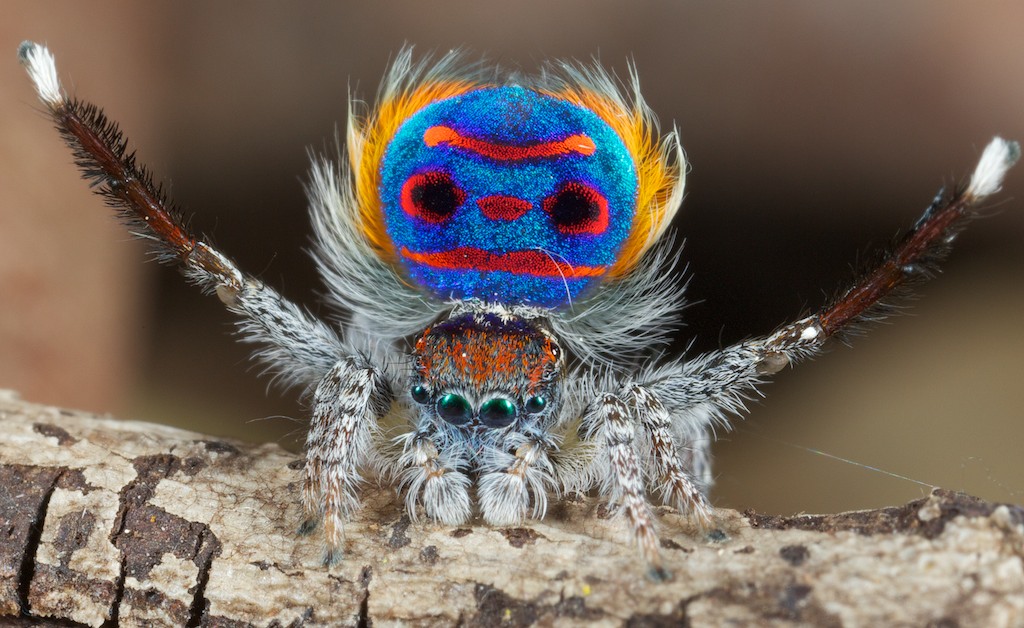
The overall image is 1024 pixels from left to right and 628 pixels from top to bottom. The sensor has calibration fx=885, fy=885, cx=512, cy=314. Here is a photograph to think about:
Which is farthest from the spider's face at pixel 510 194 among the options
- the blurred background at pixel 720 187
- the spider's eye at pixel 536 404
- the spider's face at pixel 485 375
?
the blurred background at pixel 720 187

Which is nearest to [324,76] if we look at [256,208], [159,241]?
[256,208]

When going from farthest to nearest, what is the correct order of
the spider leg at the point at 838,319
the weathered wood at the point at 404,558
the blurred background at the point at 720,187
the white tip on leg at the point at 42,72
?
the blurred background at the point at 720,187 < the white tip on leg at the point at 42,72 < the spider leg at the point at 838,319 < the weathered wood at the point at 404,558

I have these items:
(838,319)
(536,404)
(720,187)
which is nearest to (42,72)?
(536,404)

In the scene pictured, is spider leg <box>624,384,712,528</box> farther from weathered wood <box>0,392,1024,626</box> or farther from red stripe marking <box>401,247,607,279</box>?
red stripe marking <box>401,247,607,279</box>

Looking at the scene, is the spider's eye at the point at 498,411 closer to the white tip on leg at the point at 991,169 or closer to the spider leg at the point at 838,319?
the spider leg at the point at 838,319

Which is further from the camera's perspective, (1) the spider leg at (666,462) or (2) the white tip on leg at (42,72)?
(2) the white tip on leg at (42,72)

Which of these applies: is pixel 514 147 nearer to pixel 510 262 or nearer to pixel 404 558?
pixel 510 262

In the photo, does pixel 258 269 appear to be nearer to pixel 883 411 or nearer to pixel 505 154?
pixel 505 154
